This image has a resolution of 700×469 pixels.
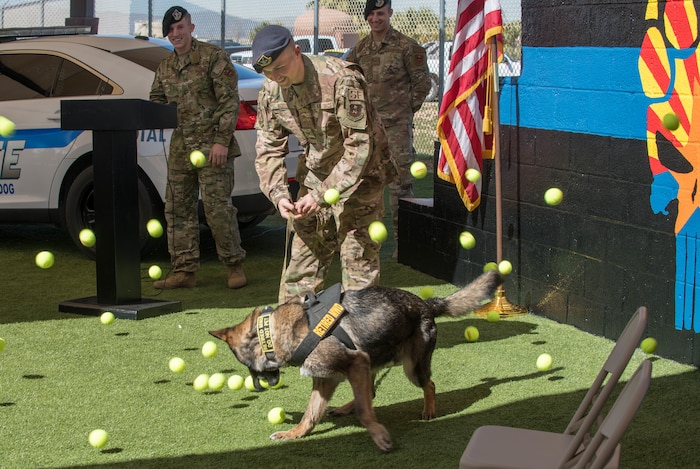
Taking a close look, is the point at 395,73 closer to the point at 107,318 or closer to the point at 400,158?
the point at 400,158

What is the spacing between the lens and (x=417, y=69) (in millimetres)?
8797

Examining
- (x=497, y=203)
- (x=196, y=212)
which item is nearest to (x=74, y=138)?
(x=196, y=212)

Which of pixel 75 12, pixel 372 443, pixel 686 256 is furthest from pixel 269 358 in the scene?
pixel 75 12

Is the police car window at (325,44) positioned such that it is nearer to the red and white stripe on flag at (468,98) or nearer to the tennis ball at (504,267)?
the red and white stripe on flag at (468,98)

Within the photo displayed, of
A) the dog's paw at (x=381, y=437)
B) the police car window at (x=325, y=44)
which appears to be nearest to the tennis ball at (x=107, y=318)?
the dog's paw at (x=381, y=437)

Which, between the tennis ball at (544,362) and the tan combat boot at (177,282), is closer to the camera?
the tennis ball at (544,362)

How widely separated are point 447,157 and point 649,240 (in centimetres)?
201

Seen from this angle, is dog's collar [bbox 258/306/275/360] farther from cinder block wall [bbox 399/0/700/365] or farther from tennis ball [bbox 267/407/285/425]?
cinder block wall [bbox 399/0/700/365]

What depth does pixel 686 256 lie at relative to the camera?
558 cm

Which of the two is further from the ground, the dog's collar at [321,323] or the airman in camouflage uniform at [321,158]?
the airman in camouflage uniform at [321,158]

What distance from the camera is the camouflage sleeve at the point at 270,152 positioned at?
5359mm

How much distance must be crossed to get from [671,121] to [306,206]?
7.39 ft

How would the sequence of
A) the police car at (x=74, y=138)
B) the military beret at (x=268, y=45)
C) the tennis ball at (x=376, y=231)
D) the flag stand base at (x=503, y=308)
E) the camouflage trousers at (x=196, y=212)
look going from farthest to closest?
the police car at (x=74, y=138) → the camouflage trousers at (x=196, y=212) → the flag stand base at (x=503, y=308) → the tennis ball at (x=376, y=231) → the military beret at (x=268, y=45)

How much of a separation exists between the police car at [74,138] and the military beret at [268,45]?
3544 millimetres
